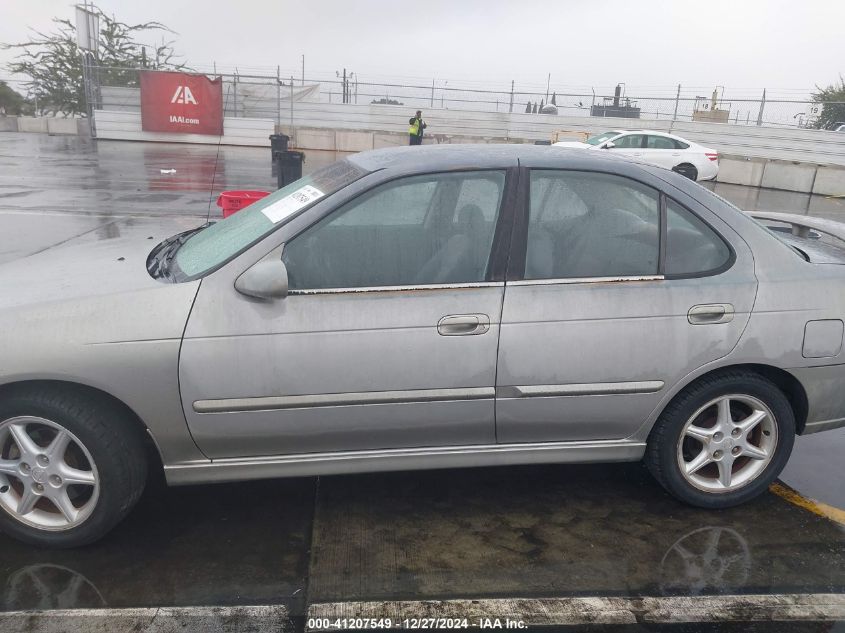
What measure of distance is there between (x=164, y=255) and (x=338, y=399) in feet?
4.05

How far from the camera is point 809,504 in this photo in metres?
3.56

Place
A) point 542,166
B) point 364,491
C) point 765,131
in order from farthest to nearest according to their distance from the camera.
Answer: point 765,131 → point 364,491 → point 542,166

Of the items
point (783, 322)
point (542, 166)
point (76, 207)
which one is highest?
point (542, 166)

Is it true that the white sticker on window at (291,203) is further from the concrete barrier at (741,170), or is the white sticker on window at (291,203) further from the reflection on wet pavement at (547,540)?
the concrete barrier at (741,170)

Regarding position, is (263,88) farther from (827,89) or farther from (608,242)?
(827,89)

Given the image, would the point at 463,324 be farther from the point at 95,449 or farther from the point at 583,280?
the point at 95,449

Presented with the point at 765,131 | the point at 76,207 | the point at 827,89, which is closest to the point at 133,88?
the point at 76,207

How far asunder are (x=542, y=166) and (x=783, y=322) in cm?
130

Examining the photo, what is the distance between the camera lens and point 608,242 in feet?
10.6

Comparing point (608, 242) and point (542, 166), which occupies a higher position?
point (542, 166)

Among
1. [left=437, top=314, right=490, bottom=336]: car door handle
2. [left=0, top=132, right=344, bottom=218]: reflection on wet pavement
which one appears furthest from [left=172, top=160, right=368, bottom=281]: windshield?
[left=0, top=132, right=344, bottom=218]: reflection on wet pavement

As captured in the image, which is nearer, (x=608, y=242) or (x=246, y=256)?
(x=246, y=256)

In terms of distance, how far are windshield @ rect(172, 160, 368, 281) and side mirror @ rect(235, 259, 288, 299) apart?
16 centimetres

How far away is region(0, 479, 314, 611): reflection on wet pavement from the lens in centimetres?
273
